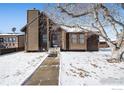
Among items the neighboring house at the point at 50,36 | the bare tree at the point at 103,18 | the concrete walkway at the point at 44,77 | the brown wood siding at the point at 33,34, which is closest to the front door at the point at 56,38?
the neighboring house at the point at 50,36

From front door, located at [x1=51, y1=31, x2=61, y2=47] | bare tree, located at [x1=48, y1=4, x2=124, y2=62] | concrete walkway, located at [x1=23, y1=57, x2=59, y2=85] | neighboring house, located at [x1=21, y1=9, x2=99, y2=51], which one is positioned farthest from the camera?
front door, located at [x1=51, y1=31, x2=61, y2=47]

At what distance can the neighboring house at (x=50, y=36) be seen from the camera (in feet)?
50.7

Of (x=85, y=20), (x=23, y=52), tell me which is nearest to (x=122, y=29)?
(x=85, y=20)

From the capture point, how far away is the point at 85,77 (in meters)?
7.32

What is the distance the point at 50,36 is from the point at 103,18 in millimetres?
6827

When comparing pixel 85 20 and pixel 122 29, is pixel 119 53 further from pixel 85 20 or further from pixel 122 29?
pixel 85 20

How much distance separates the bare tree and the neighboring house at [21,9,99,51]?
3641mm

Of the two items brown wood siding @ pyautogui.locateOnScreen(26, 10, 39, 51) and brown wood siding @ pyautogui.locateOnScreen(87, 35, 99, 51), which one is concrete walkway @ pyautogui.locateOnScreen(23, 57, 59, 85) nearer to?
brown wood siding @ pyautogui.locateOnScreen(26, 10, 39, 51)

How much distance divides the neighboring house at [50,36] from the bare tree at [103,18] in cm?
364

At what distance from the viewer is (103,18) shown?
36.9 ft

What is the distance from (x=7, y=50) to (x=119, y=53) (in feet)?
17.0

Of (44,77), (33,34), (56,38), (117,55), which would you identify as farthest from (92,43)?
(44,77)

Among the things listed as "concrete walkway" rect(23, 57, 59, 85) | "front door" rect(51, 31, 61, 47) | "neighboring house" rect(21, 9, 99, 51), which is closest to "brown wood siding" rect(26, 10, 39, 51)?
"neighboring house" rect(21, 9, 99, 51)

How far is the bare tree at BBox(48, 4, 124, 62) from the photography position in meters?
10.6
